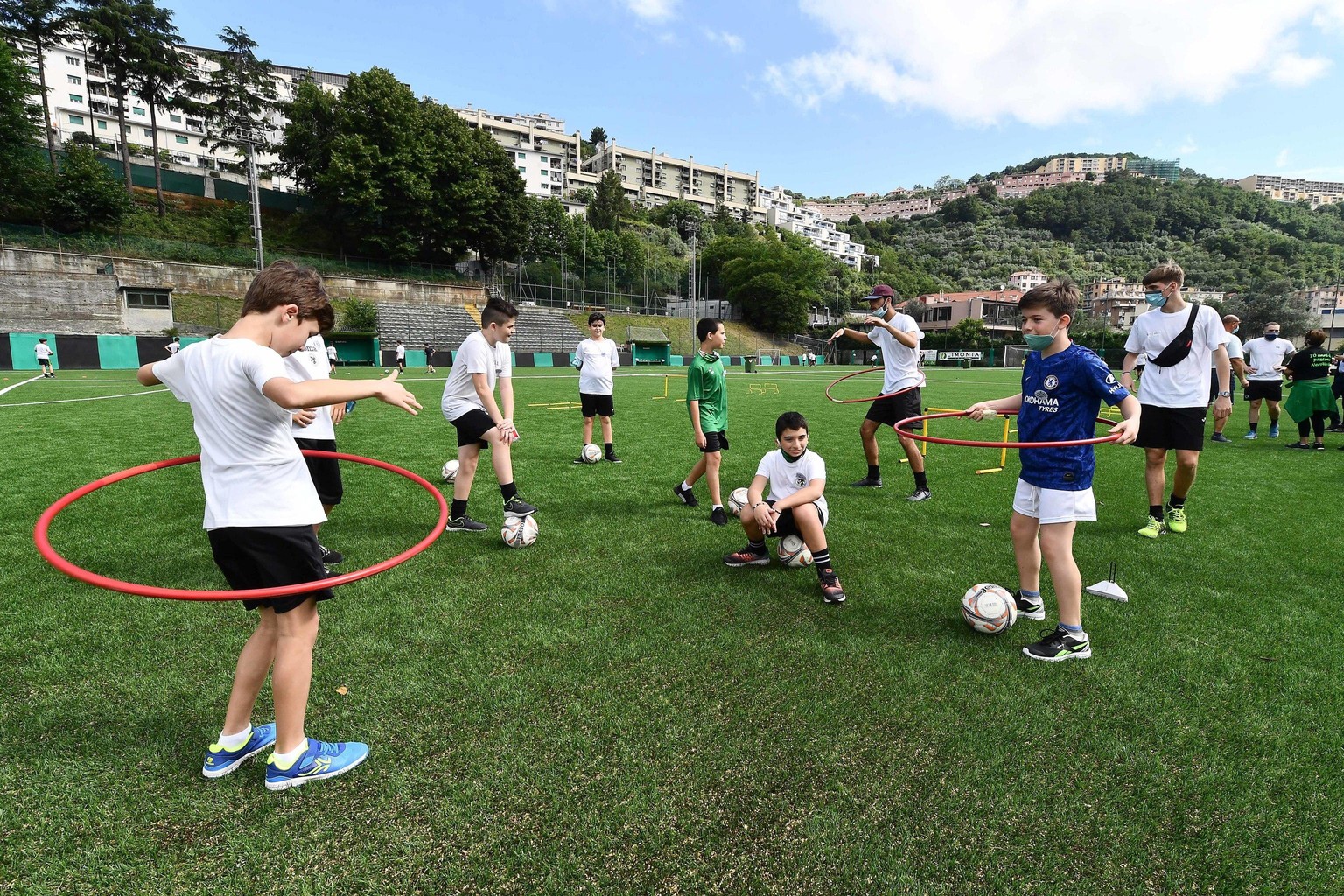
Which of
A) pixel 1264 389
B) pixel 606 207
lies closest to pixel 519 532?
pixel 1264 389

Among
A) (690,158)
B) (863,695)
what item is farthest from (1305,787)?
(690,158)

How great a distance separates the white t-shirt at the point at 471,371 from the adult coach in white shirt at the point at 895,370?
154 inches

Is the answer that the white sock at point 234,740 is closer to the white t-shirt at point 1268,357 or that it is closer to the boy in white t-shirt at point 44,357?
the white t-shirt at point 1268,357

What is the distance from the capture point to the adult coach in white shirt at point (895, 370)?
7156 millimetres

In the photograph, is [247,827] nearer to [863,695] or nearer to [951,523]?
[863,695]

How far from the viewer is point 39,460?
29.8 feet

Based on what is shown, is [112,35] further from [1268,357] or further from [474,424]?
[1268,357]

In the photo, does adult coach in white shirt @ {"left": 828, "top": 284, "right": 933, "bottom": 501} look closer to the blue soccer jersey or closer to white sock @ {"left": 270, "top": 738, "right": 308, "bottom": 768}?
the blue soccer jersey

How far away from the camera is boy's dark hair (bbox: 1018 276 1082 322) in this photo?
3.65 m

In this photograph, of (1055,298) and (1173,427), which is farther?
(1173,427)

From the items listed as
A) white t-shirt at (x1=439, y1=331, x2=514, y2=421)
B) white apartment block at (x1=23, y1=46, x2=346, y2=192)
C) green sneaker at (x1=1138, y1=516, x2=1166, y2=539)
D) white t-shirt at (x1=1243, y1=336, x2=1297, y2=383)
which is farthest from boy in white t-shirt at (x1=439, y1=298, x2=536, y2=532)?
white apartment block at (x1=23, y1=46, x2=346, y2=192)

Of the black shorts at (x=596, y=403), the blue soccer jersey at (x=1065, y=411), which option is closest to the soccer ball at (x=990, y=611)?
the blue soccer jersey at (x=1065, y=411)

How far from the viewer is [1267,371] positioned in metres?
13.2

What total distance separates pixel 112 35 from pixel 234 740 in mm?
70178
